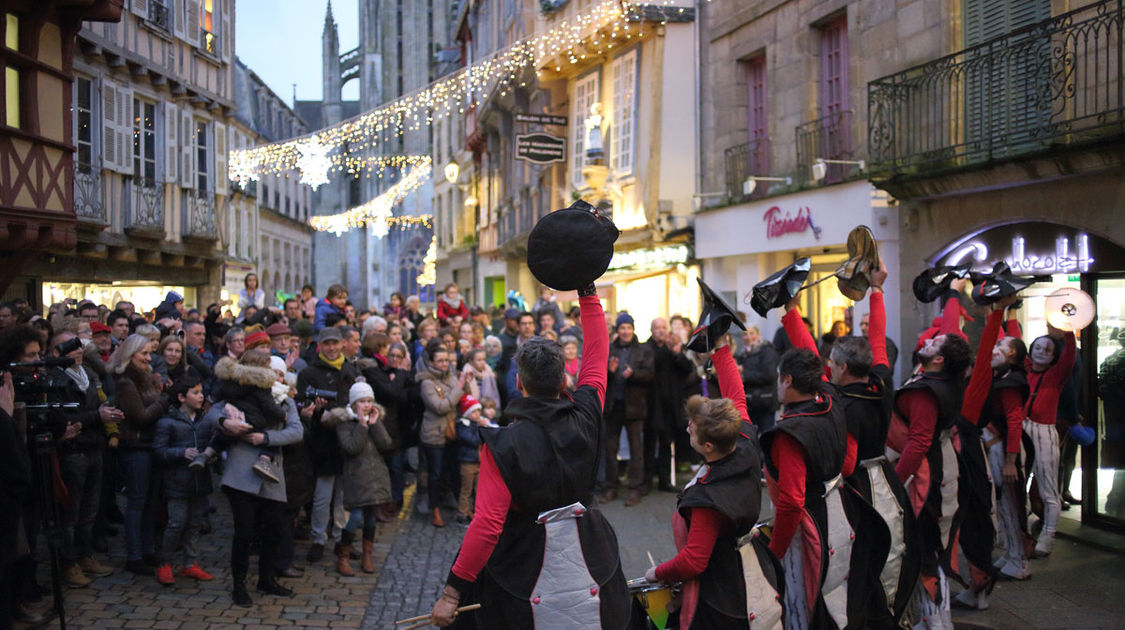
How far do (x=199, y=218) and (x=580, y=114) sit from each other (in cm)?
898

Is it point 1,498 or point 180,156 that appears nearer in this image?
point 1,498

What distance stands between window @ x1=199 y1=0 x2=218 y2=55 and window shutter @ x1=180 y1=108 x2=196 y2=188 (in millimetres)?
1555

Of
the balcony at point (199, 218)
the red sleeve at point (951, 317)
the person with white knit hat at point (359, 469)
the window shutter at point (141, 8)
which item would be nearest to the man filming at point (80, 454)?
the person with white knit hat at point (359, 469)

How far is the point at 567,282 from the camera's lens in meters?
3.88

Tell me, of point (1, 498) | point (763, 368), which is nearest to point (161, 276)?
point (763, 368)

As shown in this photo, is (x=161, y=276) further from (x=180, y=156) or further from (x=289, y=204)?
(x=289, y=204)

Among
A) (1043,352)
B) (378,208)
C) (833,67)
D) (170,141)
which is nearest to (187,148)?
(170,141)

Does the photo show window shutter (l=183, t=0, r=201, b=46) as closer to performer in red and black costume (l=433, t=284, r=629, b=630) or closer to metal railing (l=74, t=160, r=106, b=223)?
metal railing (l=74, t=160, r=106, b=223)

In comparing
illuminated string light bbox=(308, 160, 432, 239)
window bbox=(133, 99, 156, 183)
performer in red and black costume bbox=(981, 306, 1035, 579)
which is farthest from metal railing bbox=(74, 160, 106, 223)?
illuminated string light bbox=(308, 160, 432, 239)

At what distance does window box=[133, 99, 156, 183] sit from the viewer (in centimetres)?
1983

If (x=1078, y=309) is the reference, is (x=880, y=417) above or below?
below

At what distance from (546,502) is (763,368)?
7354 millimetres

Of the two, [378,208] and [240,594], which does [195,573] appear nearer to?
[240,594]

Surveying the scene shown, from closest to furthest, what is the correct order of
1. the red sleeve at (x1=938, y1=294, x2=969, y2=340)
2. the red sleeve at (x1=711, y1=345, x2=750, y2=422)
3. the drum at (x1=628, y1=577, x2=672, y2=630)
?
the drum at (x1=628, y1=577, x2=672, y2=630), the red sleeve at (x1=711, y1=345, x2=750, y2=422), the red sleeve at (x1=938, y1=294, x2=969, y2=340)
